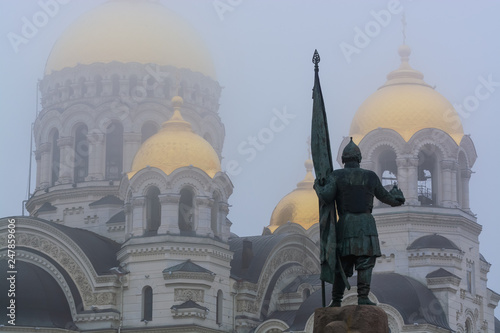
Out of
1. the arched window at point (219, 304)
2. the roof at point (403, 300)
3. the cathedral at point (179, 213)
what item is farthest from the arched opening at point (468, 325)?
the arched window at point (219, 304)

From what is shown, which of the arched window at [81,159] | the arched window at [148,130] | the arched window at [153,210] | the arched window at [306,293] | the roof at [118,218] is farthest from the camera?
the arched window at [148,130]

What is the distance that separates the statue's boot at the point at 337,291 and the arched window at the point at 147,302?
17726 mm

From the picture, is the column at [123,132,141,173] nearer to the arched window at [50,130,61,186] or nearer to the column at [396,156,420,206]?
the arched window at [50,130,61,186]

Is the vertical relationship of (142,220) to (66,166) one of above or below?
below

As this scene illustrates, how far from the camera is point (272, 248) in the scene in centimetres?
3038

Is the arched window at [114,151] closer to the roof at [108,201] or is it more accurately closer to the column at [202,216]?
the roof at [108,201]

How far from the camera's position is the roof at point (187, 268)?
2673 centimetres

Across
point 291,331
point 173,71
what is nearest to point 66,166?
point 173,71

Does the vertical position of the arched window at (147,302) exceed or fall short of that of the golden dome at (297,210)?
it falls short

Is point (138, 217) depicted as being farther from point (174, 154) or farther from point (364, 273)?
point (364, 273)

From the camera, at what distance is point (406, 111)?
29.4 meters

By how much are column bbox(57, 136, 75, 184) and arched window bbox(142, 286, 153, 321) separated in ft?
18.0

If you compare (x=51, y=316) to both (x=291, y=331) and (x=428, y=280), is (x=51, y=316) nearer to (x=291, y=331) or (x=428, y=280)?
(x=291, y=331)

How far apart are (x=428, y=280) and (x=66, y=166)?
33.5 ft
